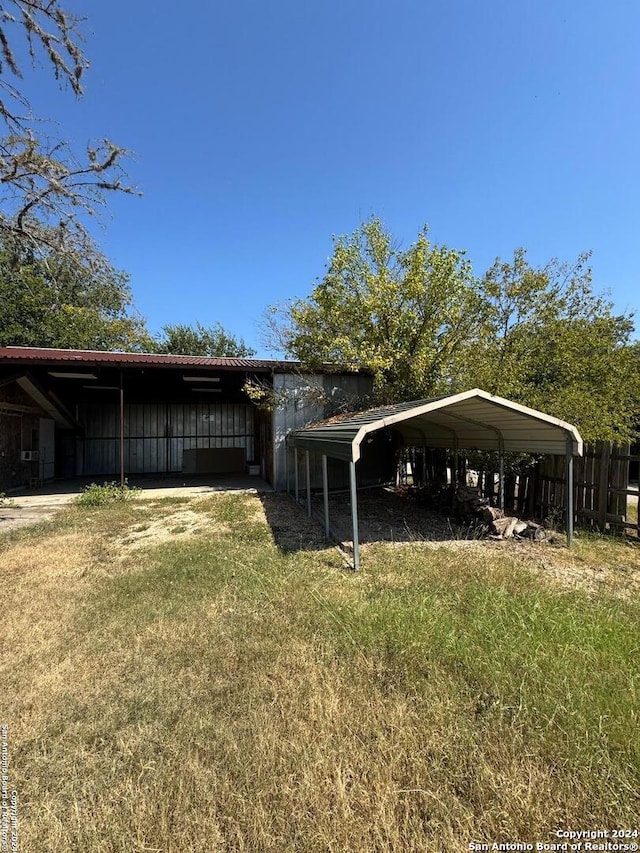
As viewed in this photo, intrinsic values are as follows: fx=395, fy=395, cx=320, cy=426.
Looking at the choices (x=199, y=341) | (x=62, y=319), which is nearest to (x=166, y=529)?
(x=62, y=319)

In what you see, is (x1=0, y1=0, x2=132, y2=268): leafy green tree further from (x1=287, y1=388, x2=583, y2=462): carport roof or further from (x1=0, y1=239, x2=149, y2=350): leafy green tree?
(x1=0, y1=239, x2=149, y2=350): leafy green tree

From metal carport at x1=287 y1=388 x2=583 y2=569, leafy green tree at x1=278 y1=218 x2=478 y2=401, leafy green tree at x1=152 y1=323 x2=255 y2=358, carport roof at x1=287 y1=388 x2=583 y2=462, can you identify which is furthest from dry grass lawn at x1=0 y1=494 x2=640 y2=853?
leafy green tree at x1=152 y1=323 x2=255 y2=358

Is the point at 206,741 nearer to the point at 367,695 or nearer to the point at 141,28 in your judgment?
the point at 367,695

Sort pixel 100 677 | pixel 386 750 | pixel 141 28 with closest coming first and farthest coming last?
pixel 386 750
pixel 100 677
pixel 141 28

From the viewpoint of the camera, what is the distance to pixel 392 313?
9.59 m

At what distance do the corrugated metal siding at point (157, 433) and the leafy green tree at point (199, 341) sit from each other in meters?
9.72

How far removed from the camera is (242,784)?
1.75 meters

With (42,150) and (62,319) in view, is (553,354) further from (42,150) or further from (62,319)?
(62,319)

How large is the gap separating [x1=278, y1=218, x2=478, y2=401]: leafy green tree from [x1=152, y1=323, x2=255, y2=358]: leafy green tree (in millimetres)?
16799

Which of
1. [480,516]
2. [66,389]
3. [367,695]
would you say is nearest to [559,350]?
[480,516]

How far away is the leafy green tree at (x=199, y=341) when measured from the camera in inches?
993

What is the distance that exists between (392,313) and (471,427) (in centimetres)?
384

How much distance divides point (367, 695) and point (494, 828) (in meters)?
0.85

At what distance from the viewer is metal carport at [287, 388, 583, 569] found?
470 centimetres
